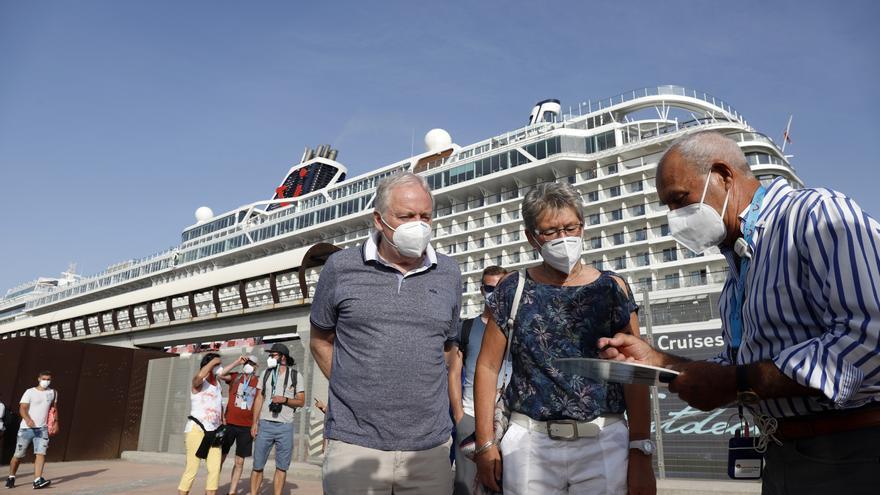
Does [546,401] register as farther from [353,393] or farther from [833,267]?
[833,267]

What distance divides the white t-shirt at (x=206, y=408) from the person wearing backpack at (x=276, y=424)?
463 millimetres

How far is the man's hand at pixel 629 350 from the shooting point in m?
1.62

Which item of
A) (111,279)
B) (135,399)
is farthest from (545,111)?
(111,279)

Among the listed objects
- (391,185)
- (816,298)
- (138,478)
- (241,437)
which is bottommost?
(138,478)

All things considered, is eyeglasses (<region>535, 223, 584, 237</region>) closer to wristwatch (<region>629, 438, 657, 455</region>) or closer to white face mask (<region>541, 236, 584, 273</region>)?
white face mask (<region>541, 236, 584, 273</region>)

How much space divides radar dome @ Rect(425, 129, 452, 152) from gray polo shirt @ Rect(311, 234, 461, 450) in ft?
157

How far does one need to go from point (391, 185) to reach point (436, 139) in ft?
159

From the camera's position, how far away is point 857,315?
3.99 ft

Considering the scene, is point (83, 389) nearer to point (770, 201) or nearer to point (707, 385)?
point (707, 385)

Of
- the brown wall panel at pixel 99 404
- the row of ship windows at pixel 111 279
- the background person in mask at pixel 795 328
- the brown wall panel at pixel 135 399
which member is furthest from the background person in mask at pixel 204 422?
the row of ship windows at pixel 111 279

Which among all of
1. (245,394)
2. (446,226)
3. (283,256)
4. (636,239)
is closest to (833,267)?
(245,394)

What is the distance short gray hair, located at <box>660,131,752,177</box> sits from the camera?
1649mm

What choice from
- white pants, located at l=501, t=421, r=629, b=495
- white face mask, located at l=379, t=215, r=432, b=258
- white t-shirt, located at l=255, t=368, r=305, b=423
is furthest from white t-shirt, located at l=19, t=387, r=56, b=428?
white pants, located at l=501, t=421, r=629, b=495

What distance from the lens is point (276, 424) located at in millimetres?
6008
